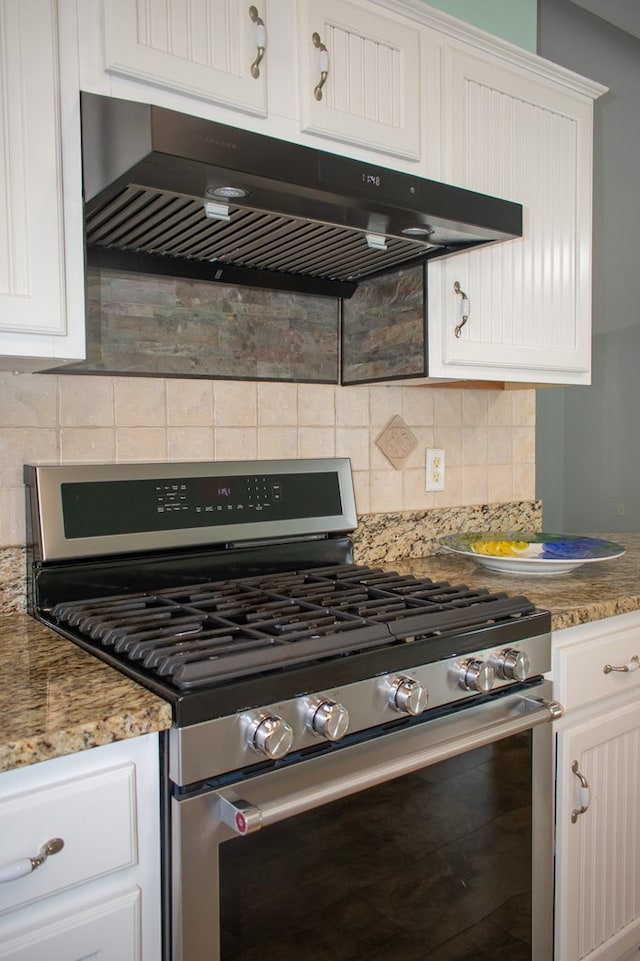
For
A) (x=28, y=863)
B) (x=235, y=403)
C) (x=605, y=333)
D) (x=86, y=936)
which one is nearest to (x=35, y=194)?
(x=235, y=403)

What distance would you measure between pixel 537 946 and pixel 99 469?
1.20m

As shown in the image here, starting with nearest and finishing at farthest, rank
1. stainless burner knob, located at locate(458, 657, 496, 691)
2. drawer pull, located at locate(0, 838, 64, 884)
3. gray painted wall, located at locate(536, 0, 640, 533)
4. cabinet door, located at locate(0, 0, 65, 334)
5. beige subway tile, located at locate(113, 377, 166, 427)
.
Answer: drawer pull, located at locate(0, 838, 64, 884), cabinet door, located at locate(0, 0, 65, 334), stainless burner knob, located at locate(458, 657, 496, 691), beige subway tile, located at locate(113, 377, 166, 427), gray painted wall, located at locate(536, 0, 640, 533)

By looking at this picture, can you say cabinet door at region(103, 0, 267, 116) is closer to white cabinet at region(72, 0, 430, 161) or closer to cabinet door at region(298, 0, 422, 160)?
white cabinet at region(72, 0, 430, 161)

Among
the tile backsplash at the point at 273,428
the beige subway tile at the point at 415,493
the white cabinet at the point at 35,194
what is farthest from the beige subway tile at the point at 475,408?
the white cabinet at the point at 35,194

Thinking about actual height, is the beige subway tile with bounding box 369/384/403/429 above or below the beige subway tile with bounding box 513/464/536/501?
above

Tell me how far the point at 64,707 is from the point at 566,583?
3.96ft

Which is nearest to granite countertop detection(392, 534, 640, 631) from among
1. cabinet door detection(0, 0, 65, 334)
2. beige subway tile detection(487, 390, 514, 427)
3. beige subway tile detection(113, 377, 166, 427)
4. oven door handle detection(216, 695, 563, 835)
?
oven door handle detection(216, 695, 563, 835)

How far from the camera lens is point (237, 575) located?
5.38 feet

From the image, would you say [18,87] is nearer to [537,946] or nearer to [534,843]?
[534,843]

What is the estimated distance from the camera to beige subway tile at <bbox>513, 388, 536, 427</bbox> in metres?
2.31

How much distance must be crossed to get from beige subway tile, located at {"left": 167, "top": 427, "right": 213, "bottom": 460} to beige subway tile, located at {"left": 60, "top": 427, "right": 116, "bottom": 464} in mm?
131

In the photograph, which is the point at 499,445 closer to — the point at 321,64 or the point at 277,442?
the point at 277,442

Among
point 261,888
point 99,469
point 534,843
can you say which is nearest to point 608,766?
point 534,843

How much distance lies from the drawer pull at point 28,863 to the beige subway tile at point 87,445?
0.79m
